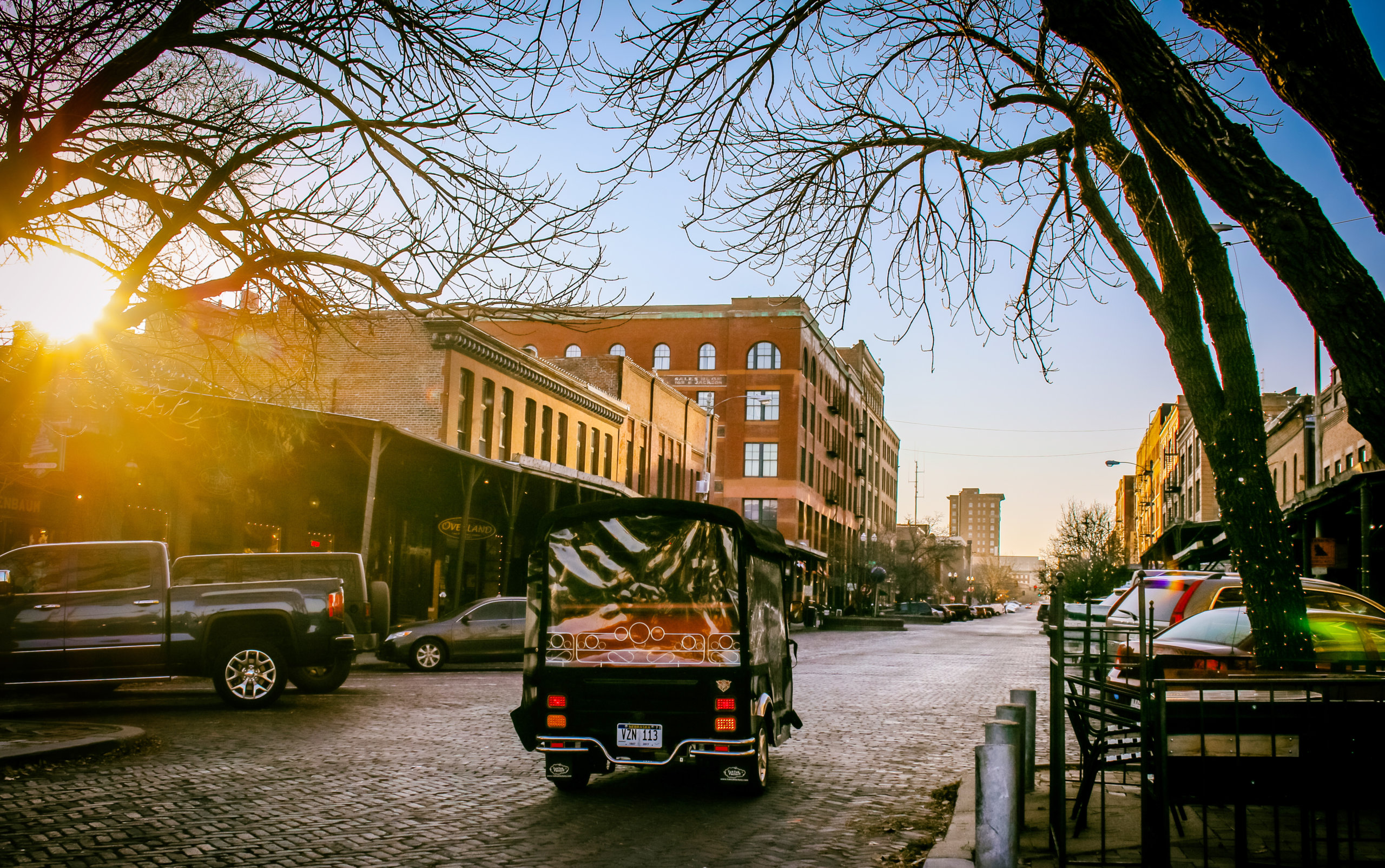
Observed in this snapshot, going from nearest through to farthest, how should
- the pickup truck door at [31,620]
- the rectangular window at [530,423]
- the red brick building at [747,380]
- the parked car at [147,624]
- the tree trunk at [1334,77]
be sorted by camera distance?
1. the tree trunk at [1334,77]
2. the pickup truck door at [31,620]
3. the parked car at [147,624]
4. the rectangular window at [530,423]
5. the red brick building at [747,380]

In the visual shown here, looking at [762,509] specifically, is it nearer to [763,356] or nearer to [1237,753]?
[763,356]

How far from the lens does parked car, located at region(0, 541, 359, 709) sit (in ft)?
44.2

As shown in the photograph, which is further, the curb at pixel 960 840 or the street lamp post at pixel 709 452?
the street lamp post at pixel 709 452

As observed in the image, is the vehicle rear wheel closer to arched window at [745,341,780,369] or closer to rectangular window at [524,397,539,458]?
rectangular window at [524,397,539,458]

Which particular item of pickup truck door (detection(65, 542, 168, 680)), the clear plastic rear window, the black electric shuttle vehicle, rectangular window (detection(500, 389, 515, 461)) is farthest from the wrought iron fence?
rectangular window (detection(500, 389, 515, 461))

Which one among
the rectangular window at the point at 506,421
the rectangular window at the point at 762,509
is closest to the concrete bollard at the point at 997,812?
the rectangular window at the point at 506,421

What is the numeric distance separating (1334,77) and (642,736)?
20.3 ft

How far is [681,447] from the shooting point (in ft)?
191

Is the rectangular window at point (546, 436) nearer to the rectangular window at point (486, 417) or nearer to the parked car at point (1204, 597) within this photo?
the rectangular window at point (486, 417)

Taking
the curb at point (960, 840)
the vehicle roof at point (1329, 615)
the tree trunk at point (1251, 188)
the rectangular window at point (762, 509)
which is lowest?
the curb at point (960, 840)

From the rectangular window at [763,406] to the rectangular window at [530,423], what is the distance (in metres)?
34.9

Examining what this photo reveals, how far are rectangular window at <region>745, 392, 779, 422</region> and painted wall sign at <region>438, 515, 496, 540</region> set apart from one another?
150 feet

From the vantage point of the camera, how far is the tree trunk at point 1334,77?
494 centimetres

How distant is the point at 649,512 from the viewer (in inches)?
365
